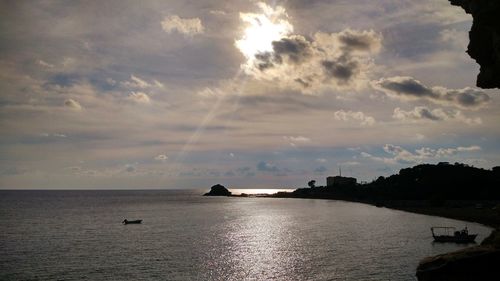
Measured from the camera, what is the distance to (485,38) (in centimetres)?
4366

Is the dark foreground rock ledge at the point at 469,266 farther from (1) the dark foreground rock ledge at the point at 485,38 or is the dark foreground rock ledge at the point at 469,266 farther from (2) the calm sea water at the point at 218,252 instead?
(2) the calm sea water at the point at 218,252

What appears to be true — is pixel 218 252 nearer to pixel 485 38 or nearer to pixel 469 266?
pixel 469 266

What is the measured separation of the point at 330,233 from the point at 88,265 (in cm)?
5861

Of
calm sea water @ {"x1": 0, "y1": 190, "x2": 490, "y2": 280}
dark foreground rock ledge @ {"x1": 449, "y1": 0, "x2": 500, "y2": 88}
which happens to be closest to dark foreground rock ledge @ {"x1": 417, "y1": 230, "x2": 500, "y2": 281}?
dark foreground rock ledge @ {"x1": 449, "y1": 0, "x2": 500, "y2": 88}

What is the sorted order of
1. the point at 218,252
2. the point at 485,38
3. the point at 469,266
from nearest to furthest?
the point at 469,266
the point at 485,38
the point at 218,252

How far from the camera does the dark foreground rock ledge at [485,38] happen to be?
39.2 metres

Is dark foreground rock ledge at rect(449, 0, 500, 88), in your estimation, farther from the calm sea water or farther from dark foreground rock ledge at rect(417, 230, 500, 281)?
the calm sea water

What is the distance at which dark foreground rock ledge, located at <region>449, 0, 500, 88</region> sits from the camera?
39156 millimetres

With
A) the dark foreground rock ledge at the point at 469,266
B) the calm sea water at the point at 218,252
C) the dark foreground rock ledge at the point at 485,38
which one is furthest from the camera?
the calm sea water at the point at 218,252

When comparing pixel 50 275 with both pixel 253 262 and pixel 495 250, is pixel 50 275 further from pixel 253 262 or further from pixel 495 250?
pixel 495 250

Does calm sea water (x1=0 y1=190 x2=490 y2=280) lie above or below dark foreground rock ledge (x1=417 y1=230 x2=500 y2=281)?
below

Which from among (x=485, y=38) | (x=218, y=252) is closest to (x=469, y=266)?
(x=485, y=38)

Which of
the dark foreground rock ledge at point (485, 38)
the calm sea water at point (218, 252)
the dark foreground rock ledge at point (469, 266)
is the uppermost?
the dark foreground rock ledge at point (485, 38)

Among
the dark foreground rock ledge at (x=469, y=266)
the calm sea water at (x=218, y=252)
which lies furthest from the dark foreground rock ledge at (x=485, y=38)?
the calm sea water at (x=218, y=252)
